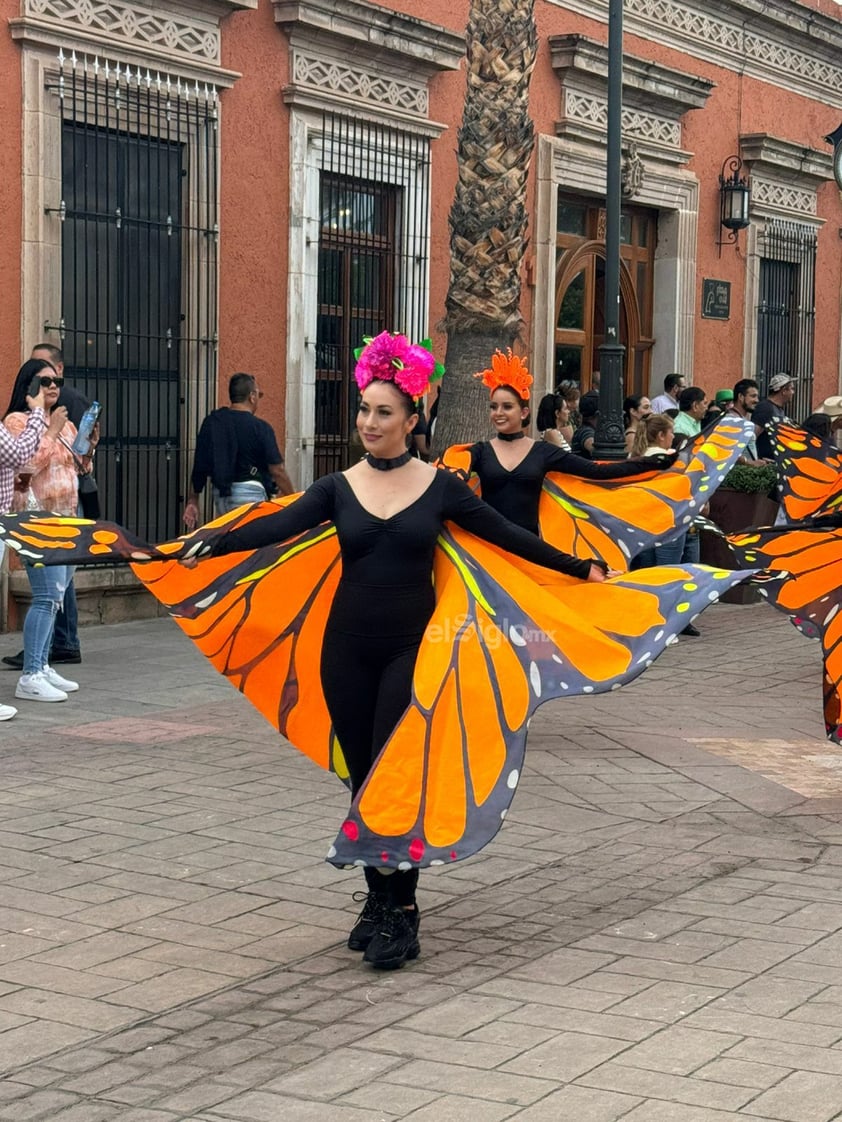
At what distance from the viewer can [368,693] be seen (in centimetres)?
568

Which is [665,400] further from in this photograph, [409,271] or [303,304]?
[303,304]

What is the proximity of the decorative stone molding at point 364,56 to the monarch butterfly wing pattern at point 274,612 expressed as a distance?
9439 millimetres

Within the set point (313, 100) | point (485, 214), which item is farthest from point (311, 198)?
point (485, 214)

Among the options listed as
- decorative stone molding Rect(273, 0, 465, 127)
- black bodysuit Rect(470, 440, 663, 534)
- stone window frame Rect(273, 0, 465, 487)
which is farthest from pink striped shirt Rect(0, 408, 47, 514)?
decorative stone molding Rect(273, 0, 465, 127)

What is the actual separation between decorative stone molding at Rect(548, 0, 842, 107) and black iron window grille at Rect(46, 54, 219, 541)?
6095mm

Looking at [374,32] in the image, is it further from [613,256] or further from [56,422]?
[56,422]

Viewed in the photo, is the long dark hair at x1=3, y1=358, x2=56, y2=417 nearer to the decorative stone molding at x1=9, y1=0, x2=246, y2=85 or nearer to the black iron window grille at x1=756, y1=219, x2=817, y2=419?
the decorative stone molding at x1=9, y1=0, x2=246, y2=85

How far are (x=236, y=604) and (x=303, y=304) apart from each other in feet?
30.5

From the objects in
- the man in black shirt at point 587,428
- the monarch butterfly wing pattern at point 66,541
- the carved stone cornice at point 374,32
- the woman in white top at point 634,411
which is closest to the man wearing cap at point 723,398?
the woman in white top at point 634,411

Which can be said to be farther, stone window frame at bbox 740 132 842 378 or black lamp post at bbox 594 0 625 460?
stone window frame at bbox 740 132 842 378

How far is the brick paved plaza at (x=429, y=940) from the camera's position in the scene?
14.8ft

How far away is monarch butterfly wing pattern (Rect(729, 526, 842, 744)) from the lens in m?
8.35

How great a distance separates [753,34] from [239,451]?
12.9 m

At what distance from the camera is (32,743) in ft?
28.8
